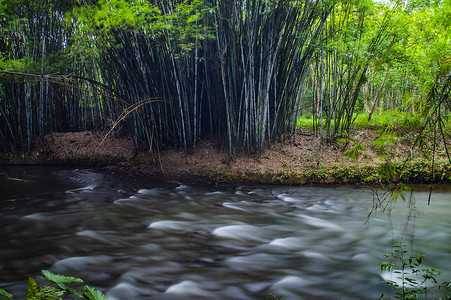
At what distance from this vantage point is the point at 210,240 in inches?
85.0

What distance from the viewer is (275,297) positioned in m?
1.43

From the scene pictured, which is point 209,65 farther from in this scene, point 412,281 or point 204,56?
point 412,281

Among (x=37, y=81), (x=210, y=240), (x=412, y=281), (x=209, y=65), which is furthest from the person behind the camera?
(x=37, y=81)

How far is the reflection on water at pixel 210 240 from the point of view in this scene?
1555mm

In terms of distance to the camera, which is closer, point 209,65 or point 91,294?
point 91,294

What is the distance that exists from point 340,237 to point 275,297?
3.44 ft

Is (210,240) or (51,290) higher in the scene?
(51,290)

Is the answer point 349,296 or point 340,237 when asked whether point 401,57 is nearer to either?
point 340,237

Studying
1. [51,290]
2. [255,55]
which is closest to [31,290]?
[51,290]

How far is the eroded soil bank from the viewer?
4.13m

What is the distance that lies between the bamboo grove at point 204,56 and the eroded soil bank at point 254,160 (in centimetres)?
25

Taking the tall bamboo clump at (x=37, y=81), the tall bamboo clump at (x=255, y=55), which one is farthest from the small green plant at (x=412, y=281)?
Result: the tall bamboo clump at (x=37, y=81)

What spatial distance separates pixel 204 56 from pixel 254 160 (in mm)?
1673

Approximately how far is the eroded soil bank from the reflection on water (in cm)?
50
